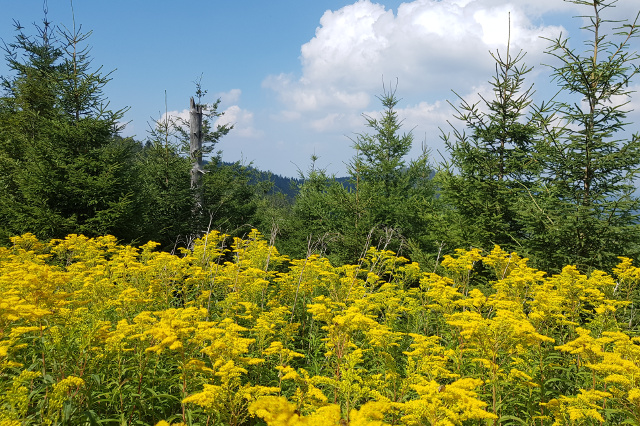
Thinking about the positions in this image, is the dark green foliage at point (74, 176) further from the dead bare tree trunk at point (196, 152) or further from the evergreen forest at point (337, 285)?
the dead bare tree trunk at point (196, 152)

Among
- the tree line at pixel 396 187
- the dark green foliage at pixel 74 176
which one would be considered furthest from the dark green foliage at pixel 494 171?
the dark green foliage at pixel 74 176

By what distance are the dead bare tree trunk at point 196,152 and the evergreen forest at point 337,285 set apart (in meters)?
0.16

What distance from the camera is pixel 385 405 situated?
2191 mm

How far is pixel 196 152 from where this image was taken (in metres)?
14.7

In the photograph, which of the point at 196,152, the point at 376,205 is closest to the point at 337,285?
the point at 376,205

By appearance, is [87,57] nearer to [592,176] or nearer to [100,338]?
[100,338]

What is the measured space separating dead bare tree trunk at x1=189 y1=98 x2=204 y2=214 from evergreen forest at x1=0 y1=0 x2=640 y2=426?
0.16 m

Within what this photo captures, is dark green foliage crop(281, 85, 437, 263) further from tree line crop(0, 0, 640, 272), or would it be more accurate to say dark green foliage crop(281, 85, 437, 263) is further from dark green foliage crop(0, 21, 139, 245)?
dark green foliage crop(0, 21, 139, 245)

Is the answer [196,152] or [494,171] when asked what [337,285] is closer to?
[494,171]

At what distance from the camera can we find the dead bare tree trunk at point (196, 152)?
47.3 feet

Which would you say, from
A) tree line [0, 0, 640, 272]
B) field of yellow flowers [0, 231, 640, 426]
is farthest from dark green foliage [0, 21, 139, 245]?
field of yellow flowers [0, 231, 640, 426]

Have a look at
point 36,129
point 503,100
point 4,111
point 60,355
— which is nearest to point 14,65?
point 4,111

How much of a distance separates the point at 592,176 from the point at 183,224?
39.1 ft

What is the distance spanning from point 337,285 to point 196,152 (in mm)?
10991
